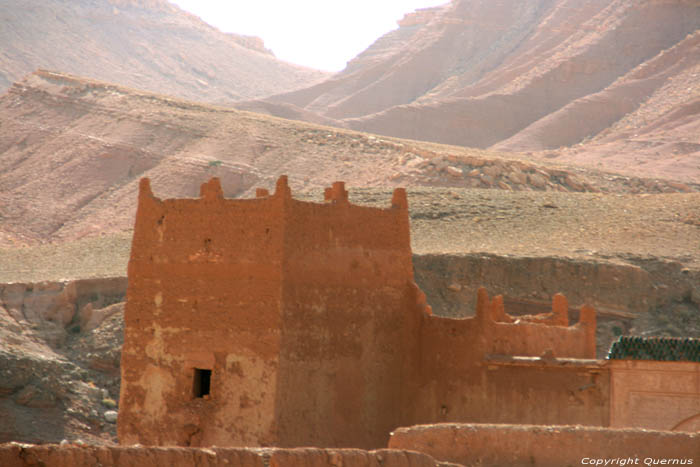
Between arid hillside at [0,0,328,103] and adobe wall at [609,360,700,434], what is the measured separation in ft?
284

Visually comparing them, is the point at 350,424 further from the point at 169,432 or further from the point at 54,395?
the point at 54,395

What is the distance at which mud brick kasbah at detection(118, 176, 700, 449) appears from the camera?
1655 centimetres

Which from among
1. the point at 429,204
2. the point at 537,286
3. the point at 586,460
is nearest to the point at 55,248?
the point at 429,204

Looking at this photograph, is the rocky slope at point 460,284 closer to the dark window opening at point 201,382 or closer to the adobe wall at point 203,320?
the adobe wall at point 203,320

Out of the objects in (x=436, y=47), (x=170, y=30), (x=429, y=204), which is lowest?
(x=429, y=204)

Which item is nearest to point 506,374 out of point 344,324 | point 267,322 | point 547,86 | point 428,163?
point 344,324

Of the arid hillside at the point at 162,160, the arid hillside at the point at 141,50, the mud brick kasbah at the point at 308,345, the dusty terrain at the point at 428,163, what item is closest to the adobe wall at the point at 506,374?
the mud brick kasbah at the point at 308,345

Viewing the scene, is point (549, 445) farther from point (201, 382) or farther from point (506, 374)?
point (201, 382)

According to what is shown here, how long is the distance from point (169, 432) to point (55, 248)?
2914cm

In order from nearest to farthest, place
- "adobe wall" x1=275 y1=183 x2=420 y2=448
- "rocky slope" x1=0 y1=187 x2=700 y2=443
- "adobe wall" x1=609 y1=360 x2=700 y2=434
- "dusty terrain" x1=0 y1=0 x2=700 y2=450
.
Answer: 1. "adobe wall" x1=609 y1=360 x2=700 y2=434
2. "adobe wall" x1=275 y1=183 x2=420 y2=448
3. "rocky slope" x1=0 y1=187 x2=700 y2=443
4. "dusty terrain" x1=0 y1=0 x2=700 y2=450

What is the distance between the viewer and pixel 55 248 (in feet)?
148

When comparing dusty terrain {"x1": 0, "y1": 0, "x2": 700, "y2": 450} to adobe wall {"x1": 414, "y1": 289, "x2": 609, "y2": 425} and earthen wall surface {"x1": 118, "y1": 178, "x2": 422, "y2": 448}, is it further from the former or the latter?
adobe wall {"x1": 414, "y1": 289, "x2": 609, "y2": 425}

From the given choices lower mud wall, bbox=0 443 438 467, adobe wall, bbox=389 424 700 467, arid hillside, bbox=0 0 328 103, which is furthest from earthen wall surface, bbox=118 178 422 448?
arid hillside, bbox=0 0 328 103

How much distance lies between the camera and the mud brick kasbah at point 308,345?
16.5m
